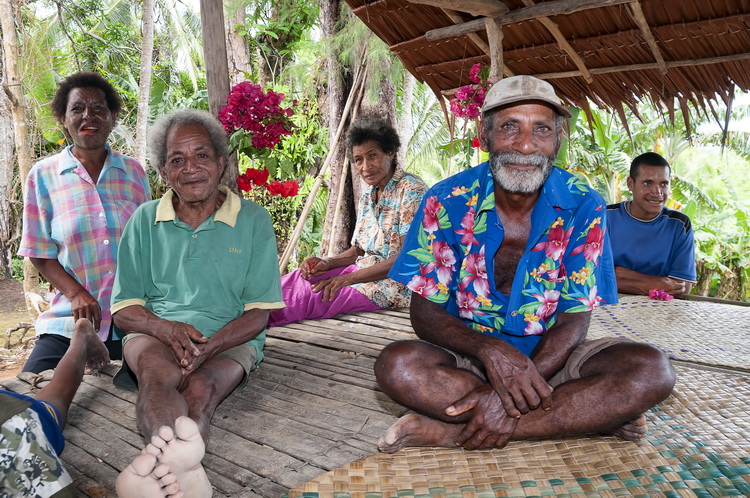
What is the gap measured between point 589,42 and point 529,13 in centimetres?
56

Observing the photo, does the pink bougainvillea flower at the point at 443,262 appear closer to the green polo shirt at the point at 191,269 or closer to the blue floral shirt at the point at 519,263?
the blue floral shirt at the point at 519,263

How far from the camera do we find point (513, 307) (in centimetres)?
194

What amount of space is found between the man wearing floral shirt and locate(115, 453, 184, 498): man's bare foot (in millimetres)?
678

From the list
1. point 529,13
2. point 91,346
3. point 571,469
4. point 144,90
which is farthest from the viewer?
point 144,90

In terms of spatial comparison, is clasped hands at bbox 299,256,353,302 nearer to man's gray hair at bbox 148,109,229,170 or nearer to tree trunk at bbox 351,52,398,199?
man's gray hair at bbox 148,109,229,170

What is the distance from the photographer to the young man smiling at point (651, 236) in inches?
147

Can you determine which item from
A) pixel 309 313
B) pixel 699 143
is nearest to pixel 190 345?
pixel 309 313

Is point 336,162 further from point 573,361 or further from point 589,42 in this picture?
point 573,361

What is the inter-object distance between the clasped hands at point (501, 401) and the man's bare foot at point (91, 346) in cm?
A: 158

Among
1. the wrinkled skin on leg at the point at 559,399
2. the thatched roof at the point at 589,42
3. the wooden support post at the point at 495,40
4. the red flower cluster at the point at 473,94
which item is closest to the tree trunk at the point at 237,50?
the thatched roof at the point at 589,42

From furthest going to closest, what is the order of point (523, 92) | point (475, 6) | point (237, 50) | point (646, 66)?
1. point (237, 50)
2. point (646, 66)
3. point (475, 6)
4. point (523, 92)

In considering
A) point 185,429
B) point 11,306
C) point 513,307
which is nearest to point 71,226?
point 185,429

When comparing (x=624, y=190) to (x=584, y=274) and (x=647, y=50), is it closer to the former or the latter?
(x=647, y=50)

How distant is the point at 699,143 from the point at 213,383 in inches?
403
